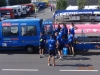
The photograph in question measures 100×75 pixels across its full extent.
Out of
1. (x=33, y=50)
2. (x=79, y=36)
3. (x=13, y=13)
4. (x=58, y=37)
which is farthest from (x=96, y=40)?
(x=13, y=13)

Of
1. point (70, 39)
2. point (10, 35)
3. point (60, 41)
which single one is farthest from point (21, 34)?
point (70, 39)

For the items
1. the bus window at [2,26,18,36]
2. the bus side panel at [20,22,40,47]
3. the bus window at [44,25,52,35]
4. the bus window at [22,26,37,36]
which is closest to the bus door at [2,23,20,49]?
the bus window at [2,26,18,36]

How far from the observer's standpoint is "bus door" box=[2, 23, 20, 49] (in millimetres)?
17391

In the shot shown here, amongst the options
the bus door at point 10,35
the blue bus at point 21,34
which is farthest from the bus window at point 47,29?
the bus door at point 10,35

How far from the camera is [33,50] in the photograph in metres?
17.5

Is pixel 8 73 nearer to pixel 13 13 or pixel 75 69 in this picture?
pixel 75 69

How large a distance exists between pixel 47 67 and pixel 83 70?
69.2 inches

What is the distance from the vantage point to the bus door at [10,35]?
17391 mm

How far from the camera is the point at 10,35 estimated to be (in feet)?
57.3

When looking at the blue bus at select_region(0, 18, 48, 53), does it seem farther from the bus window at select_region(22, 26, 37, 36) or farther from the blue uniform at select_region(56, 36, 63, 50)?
the blue uniform at select_region(56, 36, 63, 50)

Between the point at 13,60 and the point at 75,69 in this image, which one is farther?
the point at 13,60

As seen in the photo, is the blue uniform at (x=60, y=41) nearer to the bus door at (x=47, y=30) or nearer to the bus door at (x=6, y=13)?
the bus door at (x=47, y=30)

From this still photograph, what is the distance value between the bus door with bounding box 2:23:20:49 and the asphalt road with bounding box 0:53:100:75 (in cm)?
80

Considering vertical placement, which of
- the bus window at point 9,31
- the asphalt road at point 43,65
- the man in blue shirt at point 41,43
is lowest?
the asphalt road at point 43,65
